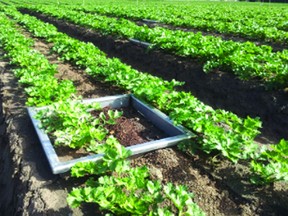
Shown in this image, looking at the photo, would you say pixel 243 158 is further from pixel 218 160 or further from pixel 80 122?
pixel 80 122

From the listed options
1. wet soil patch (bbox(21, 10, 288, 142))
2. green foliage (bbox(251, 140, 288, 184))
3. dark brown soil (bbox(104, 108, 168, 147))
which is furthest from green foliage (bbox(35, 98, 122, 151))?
wet soil patch (bbox(21, 10, 288, 142))

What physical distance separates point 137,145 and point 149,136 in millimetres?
633

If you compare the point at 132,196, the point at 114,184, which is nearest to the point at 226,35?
the point at 114,184

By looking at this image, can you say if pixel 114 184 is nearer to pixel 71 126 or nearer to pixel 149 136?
pixel 71 126

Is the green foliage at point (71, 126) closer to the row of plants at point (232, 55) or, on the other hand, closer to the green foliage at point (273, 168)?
the green foliage at point (273, 168)

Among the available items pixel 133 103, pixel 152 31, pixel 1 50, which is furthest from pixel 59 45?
pixel 133 103

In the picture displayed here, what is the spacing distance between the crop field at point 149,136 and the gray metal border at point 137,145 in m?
0.01

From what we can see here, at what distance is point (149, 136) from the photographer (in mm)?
4387

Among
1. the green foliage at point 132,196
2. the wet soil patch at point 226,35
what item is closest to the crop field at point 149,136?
the green foliage at point 132,196

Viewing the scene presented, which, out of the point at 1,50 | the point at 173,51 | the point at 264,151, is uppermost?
the point at 264,151

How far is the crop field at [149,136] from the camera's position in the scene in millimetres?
2975

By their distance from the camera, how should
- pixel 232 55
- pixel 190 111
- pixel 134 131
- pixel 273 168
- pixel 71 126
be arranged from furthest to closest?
pixel 232 55
pixel 134 131
pixel 190 111
pixel 71 126
pixel 273 168

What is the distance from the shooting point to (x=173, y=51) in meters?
8.70

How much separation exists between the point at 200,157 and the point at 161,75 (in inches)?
183
